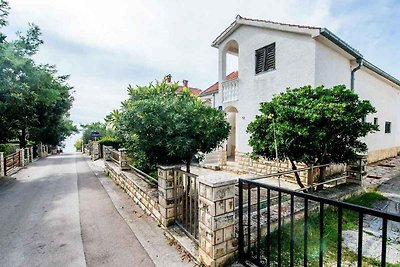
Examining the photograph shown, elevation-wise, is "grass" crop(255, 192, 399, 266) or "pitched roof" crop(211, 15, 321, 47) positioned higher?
"pitched roof" crop(211, 15, 321, 47)

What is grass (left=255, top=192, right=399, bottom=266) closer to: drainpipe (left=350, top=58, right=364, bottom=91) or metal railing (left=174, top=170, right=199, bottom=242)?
metal railing (left=174, top=170, right=199, bottom=242)


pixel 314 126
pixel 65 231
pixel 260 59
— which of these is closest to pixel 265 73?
pixel 260 59

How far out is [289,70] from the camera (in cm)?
798

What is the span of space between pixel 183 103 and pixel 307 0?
5.19m

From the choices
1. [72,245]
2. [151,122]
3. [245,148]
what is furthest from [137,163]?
[245,148]

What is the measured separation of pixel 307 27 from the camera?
7.27 metres

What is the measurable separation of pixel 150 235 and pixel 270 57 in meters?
7.93

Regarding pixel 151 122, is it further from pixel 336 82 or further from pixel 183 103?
pixel 336 82

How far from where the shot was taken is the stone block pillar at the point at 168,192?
430 cm

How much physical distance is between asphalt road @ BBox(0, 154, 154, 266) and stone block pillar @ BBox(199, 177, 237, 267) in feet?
3.45

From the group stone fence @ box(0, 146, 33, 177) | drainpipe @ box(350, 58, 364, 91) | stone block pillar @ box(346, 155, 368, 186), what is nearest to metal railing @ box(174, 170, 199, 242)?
stone block pillar @ box(346, 155, 368, 186)

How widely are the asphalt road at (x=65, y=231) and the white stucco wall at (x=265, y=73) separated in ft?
22.0

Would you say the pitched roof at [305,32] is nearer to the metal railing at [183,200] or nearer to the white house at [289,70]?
the white house at [289,70]

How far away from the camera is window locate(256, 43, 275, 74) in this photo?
8734 mm
